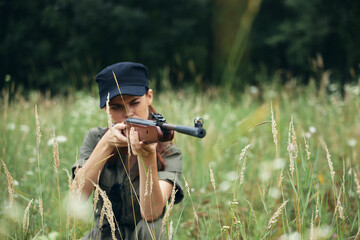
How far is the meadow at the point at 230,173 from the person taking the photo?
1.37m

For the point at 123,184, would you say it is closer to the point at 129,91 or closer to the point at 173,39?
the point at 129,91

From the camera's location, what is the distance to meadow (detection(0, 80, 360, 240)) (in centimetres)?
137

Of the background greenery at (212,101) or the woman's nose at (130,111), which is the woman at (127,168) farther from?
the background greenery at (212,101)

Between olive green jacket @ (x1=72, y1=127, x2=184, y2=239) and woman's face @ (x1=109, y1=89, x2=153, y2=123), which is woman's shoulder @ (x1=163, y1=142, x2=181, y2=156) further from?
woman's face @ (x1=109, y1=89, x2=153, y2=123)

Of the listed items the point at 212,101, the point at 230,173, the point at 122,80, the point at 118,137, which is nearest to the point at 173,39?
the point at 212,101

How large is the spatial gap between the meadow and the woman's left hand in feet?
0.64

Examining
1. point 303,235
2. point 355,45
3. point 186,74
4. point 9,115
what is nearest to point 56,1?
point 9,115

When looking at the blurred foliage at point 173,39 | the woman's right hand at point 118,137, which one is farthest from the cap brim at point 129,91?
the blurred foliage at point 173,39

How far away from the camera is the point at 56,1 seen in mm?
4164

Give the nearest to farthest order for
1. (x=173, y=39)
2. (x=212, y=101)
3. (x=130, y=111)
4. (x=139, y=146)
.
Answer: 1. (x=139, y=146)
2. (x=130, y=111)
3. (x=212, y=101)
4. (x=173, y=39)

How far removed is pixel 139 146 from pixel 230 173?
53.9 inches

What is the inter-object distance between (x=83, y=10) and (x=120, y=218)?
30.4 ft

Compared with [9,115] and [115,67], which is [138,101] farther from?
[9,115]

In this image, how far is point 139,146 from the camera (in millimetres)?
1340
